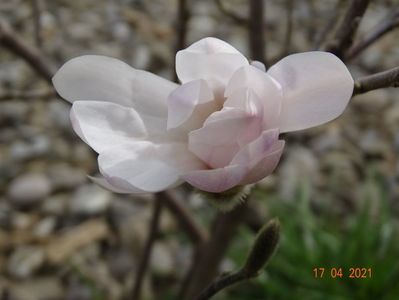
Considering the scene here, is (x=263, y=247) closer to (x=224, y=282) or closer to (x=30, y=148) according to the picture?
(x=224, y=282)

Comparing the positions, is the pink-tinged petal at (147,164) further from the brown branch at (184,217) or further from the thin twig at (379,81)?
the brown branch at (184,217)

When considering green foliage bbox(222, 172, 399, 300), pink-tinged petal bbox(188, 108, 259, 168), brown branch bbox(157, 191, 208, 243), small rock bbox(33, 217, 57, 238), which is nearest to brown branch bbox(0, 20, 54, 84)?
brown branch bbox(157, 191, 208, 243)

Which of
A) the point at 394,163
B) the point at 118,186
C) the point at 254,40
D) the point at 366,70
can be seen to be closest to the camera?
the point at 118,186

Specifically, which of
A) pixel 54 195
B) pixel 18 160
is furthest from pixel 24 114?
pixel 54 195

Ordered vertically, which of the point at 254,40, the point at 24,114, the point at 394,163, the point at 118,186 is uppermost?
the point at 118,186

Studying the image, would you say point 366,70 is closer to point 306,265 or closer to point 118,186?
point 306,265
